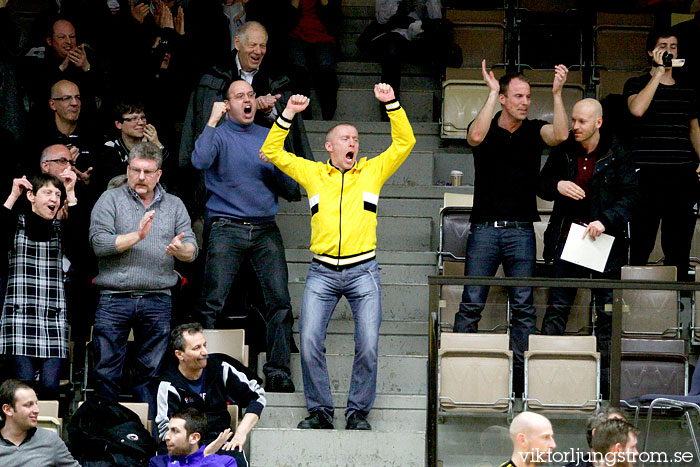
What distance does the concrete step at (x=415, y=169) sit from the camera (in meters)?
8.98

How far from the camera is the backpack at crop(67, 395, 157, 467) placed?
6.23 m

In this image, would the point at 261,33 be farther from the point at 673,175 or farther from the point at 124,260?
the point at 673,175

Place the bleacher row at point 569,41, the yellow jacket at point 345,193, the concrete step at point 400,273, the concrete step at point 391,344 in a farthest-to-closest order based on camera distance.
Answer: the bleacher row at point 569,41, the concrete step at point 400,273, the concrete step at point 391,344, the yellow jacket at point 345,193

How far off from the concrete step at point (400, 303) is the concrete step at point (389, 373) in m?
0.64

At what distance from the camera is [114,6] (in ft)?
31.0

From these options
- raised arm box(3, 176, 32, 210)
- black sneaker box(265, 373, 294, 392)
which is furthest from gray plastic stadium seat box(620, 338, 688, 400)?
raised arm box(3, 176, 32, 210)

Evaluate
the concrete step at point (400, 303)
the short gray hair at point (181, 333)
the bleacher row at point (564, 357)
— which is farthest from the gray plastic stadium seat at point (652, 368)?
the short gray hair at point (181, 333)

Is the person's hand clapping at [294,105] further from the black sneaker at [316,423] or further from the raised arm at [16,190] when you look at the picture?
the black sneaker at [316,423]

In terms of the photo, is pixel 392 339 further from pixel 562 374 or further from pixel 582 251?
pixel 562 374

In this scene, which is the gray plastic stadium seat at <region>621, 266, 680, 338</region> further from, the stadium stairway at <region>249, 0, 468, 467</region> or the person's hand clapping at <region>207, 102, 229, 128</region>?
the person's hand clapping at <region>207, 102, 229, 128</region>

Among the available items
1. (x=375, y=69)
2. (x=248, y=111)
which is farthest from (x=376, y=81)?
(x=248, y=111)

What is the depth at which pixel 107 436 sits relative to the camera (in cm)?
627

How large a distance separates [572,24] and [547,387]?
4.19m

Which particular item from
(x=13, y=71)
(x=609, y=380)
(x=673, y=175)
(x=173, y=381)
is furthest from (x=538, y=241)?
(x=13, y=71)
